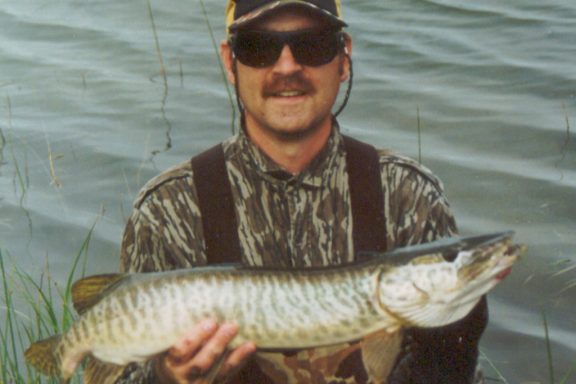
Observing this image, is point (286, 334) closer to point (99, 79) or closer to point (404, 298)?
point (404, 298)

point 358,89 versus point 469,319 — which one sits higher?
point 469,319

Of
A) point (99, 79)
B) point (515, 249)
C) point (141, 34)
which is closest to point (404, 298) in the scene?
point (515, 249)

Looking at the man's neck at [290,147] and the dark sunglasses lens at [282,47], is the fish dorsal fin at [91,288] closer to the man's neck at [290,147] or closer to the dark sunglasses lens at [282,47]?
the man's neck at [290,147]

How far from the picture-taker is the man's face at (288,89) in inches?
173

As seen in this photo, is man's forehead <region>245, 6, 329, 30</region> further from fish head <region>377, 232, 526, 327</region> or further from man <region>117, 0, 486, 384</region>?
fish head <region>377, 232, 526, 327</region>

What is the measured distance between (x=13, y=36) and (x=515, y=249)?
35.4 feet

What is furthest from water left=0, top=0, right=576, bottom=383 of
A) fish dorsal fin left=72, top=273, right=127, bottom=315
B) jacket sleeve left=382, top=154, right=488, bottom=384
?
fish dorsal fin left=72, top=273, right=127, bottom=315

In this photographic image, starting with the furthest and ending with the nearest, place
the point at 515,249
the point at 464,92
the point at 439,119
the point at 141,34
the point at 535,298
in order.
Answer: the point at 141,34 < the point at 464,92 < the point at 439,119 < the point at 535,298 < the point at 515,249

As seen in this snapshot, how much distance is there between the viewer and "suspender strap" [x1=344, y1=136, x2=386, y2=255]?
4.41m

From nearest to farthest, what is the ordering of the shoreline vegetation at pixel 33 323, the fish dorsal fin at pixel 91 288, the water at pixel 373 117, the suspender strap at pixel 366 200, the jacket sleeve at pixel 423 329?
the fish dorsal fin at pixel 91 288 → the jacket sleeve at pixel 423 329 → the suspender strap at pixel 366 200 → the shoreline vegetation at pixel 33 323 → the water at pixel 373 117

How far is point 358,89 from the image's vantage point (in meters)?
11.1

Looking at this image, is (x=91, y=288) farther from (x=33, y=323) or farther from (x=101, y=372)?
(x=33, y=323)

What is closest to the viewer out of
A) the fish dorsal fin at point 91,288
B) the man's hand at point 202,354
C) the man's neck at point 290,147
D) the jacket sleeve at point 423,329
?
the man's hand at point 202,354

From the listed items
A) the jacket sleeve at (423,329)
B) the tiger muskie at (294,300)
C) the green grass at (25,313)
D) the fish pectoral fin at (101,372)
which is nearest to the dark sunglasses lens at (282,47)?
the jacket sleeve at (423,329)
